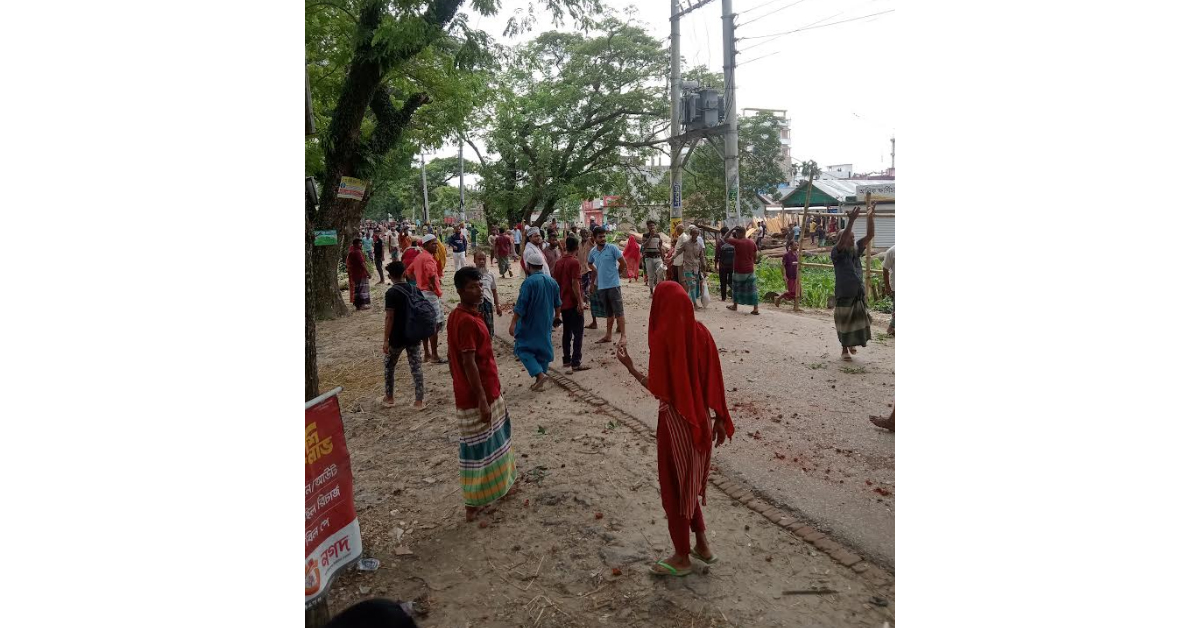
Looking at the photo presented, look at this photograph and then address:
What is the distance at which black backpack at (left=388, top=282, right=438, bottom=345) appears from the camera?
7199 mm

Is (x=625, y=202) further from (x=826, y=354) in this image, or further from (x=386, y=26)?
(x=386, y=26)

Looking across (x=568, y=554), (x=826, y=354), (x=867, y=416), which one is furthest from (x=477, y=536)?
(x=826, y=354)

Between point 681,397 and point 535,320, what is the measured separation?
3.81 m

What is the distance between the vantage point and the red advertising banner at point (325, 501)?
3324mm

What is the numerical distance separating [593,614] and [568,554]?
0.62m

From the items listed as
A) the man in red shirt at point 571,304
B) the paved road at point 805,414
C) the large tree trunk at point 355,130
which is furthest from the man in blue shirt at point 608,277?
the large tree trunk at point 355,130

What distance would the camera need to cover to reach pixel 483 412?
14.8 ft

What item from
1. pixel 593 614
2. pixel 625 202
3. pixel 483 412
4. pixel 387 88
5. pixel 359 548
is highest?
pixel 387 88

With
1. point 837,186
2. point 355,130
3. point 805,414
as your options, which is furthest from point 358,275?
point 837,186

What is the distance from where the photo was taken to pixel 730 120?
1330 centimetres

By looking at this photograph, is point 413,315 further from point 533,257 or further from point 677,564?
point 677,564

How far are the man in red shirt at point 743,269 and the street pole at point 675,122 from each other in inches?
53.6

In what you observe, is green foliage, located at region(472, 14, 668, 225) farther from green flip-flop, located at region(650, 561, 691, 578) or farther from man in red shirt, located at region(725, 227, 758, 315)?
green flip-flop, located at region(650, 561, 691, 578)

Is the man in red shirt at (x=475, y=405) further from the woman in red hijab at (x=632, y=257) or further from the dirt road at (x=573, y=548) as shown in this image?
the woman in red hijab at (x=632, y=257)
